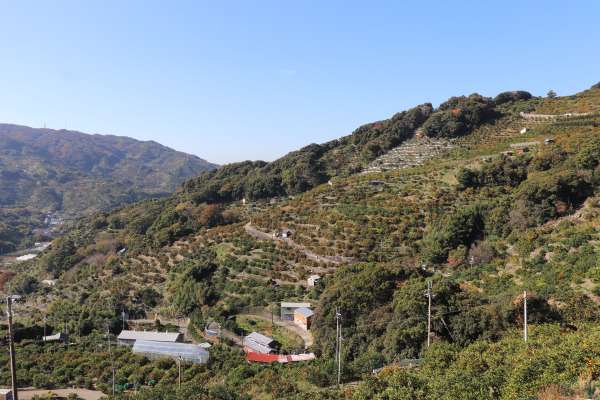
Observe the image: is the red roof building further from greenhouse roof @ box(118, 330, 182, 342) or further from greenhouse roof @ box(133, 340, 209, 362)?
greenhouse roof @ box(118, 330, 182, 342)

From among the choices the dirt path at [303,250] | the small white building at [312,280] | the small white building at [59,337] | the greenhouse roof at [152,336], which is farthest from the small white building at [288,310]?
the small white building at [59,337]

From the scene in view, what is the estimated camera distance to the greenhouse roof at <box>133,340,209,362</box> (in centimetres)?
2261

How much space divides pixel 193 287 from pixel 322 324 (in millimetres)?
15412

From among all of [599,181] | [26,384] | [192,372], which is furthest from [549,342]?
[26,384]

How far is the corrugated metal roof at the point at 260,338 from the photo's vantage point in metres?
23.8

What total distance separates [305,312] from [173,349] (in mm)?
9565

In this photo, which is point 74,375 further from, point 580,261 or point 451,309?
point 580,261

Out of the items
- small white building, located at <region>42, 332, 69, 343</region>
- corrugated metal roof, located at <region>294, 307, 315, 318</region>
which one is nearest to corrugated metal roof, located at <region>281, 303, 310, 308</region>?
corrugated metal roof, located at <region>294, 307, 315, 318</region>

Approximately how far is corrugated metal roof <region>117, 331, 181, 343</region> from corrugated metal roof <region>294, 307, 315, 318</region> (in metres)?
9.39

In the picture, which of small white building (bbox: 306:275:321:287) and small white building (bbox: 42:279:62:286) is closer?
small white building (bbox: 306:275:321:287)

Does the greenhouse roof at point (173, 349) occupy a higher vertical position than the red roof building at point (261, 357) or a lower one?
lower

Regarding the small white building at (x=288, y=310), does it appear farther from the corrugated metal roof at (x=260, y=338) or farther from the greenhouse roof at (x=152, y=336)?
the greenhouse roof at (x=152, y=336)

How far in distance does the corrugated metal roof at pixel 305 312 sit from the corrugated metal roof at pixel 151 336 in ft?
30.8

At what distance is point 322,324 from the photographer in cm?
2186
